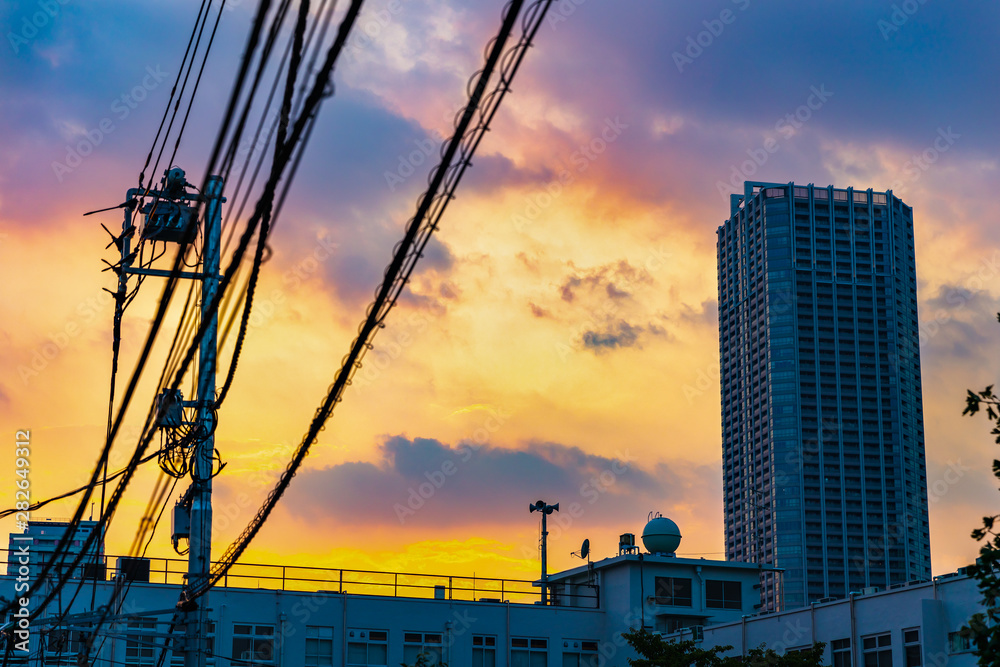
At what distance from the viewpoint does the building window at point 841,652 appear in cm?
4162

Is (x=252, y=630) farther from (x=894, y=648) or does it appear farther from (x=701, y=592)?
(x=894, y=648)

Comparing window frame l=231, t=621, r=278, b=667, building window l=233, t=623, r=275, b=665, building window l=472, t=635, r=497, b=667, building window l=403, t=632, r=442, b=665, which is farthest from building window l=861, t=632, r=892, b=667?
building window l=233, t=623, r=275, b=665

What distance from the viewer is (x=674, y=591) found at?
189 feet

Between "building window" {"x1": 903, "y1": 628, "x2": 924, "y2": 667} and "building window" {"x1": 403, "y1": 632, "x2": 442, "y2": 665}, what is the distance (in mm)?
22076

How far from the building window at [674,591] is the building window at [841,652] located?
1520 centimetres

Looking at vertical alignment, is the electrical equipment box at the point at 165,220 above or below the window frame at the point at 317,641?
above

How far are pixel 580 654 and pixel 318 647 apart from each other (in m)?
12.6

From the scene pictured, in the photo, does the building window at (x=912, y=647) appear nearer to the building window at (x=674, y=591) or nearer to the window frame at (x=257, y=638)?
the building window at (x=674, y=591)

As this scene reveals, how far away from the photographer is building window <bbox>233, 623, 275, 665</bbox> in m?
51.2

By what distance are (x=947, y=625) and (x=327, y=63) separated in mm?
34563

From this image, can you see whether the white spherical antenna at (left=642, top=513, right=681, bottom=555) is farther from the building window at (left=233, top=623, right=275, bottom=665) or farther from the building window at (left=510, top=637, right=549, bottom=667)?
the building window at (left=233, top=623, right=275, bottom=665)

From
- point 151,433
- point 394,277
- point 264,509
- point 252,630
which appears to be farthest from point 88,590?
point 394,277

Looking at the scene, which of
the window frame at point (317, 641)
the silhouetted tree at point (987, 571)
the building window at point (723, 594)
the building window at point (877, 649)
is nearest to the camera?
the silhouetted tree at point (987, 571)

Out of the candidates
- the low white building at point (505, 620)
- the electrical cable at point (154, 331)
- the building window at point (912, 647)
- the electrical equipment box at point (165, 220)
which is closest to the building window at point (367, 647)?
the low white building at point (505, 620)
